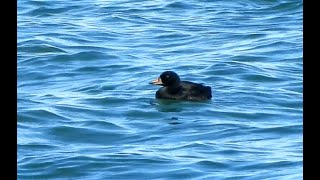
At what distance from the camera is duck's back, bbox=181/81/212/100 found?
11008 mm

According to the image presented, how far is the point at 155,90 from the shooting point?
12.2m

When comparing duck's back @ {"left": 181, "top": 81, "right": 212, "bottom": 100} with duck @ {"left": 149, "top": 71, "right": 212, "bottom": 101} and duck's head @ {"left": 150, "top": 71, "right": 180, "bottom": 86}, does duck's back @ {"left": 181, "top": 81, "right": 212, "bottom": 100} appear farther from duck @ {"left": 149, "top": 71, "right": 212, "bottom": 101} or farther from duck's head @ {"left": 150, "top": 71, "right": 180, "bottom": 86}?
duck's head @ {"left": 150, "top": 71, "right": 180, "bottom": 86}

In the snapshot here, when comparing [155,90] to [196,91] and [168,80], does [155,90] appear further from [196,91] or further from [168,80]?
[196,91]

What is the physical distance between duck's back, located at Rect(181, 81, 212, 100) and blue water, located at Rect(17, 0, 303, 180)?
0.11 m

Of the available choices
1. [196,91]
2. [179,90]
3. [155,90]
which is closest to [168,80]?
[179,90]

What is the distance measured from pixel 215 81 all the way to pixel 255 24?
15.5 ft

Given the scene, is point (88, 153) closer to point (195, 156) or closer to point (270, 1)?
point (195, 156)

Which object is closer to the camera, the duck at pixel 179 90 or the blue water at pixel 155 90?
the blue water at pixel 155 90

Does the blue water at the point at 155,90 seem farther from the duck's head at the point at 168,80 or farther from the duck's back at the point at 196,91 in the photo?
the duck's head at the point at 168,80

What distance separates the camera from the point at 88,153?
823cm

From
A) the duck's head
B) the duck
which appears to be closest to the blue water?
the duck

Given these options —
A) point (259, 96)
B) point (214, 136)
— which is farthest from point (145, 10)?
point (214, 136)

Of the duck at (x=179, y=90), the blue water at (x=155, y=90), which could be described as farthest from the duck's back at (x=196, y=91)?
the blue water at (x=155, y=90)

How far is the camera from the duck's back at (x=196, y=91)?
11008 mm
